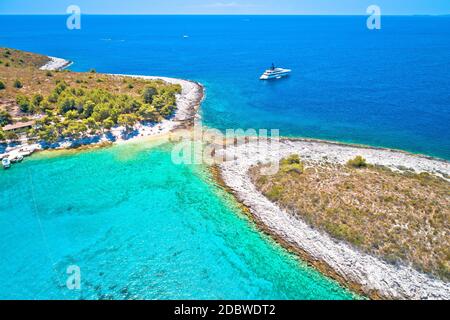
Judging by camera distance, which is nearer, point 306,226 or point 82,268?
point 82,268

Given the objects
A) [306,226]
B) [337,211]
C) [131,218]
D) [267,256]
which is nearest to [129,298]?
[131,218]

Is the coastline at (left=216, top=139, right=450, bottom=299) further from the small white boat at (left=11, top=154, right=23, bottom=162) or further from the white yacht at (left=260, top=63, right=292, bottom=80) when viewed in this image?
the white yacht at (left=260, top=63, right=292, bottom=80)

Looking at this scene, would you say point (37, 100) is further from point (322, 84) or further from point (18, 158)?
point (322, 84)

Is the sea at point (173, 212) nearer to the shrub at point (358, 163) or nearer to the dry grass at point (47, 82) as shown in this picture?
the shrub at point (358, 163)

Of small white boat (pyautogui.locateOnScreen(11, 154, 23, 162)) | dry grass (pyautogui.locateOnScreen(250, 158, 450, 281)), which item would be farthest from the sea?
dry grass (pyautogui.locateOnScreen(250, 158, 450, 281))
